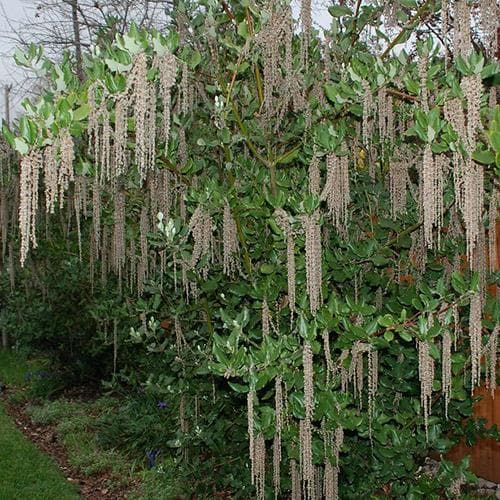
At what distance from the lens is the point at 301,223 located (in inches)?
119

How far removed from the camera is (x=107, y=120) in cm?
267

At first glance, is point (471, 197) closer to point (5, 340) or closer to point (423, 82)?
point (423, 82)

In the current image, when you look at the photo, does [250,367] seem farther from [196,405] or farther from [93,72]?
[196,405]

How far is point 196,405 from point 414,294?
200cm

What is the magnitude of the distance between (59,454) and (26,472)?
922 millimetres

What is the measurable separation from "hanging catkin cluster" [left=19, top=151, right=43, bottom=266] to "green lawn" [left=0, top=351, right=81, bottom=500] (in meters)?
4.39

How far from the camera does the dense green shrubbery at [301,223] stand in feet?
9.08

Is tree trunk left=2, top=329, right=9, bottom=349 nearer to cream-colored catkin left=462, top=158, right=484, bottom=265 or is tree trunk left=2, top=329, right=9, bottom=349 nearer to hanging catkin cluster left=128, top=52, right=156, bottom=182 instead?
hanging catkin cluster left=128, top=52, right=156, bottom=182

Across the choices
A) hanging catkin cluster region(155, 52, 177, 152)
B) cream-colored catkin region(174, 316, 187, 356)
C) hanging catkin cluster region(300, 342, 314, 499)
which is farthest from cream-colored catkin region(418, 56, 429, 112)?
cream-colored catkin region(174, 316, 187, 356)

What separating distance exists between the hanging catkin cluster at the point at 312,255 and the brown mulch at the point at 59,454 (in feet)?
13.7

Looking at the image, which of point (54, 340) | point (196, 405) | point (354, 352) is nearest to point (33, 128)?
point (354, 352)

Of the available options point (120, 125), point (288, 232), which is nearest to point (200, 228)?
point (288, 232)

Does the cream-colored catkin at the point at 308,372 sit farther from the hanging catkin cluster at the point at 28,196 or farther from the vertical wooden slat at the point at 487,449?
the vertical wooden slat at the point at 487,449

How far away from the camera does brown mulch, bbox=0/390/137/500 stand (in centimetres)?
646
